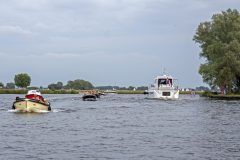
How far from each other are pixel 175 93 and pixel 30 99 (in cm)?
6201

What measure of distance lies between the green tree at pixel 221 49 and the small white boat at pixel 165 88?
768cm

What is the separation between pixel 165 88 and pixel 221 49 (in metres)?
16.0

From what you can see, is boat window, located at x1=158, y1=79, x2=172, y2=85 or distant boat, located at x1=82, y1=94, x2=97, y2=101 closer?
distant boat, located at x1=82, y1=94, x2=97, y2=101

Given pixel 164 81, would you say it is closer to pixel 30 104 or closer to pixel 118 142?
pixel 30 104

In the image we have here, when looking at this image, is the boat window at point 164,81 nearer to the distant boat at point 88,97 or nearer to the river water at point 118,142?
the distant boat at point 88,97

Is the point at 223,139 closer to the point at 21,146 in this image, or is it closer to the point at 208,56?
the point at 21,146

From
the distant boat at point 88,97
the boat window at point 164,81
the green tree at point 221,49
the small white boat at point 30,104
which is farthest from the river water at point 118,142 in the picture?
the boat window at point 164,81

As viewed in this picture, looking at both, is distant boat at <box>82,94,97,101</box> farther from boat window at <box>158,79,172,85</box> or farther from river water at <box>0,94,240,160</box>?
river water at <box>0,94,240,160</box>

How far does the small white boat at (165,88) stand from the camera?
118500mm

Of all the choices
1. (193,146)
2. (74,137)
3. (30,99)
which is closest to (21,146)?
(74,137)

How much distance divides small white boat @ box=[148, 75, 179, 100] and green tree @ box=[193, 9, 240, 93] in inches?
302

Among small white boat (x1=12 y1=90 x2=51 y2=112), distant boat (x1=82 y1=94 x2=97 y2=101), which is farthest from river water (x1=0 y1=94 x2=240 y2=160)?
distant boat (x1=82 y1=94 x2=97 y2=101)

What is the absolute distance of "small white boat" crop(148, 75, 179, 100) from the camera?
118 m

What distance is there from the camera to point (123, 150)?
2858cm
